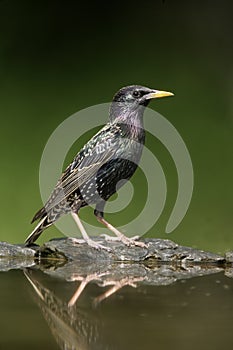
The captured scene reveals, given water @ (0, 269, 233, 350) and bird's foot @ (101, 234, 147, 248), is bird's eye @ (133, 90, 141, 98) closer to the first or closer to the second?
bird's foot @ (101, 234, 147, 248)

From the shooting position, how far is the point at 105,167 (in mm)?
2557

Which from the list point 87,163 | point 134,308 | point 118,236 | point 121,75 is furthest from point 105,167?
point 134,308

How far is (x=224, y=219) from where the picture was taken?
3053 mm

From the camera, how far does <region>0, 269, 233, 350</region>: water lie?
1172mm

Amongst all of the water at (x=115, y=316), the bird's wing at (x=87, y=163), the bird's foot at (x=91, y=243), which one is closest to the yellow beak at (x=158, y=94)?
the bird's wing at (x=87, y=163)

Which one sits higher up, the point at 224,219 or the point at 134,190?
the point at 134,190

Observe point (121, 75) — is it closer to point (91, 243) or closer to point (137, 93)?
point (137, 93)

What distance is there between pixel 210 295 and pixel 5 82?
6.11 ft

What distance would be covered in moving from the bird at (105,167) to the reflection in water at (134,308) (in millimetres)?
523

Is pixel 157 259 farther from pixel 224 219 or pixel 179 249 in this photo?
pixel 224 219

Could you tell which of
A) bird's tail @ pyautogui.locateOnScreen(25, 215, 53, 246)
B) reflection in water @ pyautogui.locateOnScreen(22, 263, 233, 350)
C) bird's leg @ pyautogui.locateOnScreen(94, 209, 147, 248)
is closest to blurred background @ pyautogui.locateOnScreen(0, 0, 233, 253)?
bird's tail @ pyautogui.locateOnScreen(25, 215, 53, 246)

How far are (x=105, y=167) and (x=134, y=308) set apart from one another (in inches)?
46.0

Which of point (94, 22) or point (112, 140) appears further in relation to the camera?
point (94, 22)

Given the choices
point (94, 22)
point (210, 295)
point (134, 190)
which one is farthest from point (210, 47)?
point (210, 295)
